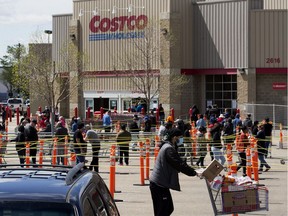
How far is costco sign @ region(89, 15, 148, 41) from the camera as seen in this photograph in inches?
2235

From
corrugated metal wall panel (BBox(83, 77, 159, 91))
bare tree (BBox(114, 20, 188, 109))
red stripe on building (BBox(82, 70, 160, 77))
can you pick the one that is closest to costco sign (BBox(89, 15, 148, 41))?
bare tree (BBox(114, 20, 188, 109))

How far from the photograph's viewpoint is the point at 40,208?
5812 mm

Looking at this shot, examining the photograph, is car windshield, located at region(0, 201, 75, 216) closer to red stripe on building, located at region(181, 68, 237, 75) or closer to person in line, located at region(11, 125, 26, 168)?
person in line, located at region(11, 125, 26, 168)

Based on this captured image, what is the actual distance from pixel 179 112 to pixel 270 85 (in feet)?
20.7

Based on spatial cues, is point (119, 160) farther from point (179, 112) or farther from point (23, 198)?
point (179, 112)

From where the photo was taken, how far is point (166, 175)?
1237 cm

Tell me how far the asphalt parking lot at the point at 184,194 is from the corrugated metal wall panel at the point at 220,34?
87.3ft

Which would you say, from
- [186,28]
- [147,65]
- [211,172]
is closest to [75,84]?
[147,65]

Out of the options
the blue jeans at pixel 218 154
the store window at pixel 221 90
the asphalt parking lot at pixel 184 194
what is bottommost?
the asphalt parking lot at pixel 184 194

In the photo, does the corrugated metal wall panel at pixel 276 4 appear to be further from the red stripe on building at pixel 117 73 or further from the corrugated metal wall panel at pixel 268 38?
the red stripe on building at pixel 117 73

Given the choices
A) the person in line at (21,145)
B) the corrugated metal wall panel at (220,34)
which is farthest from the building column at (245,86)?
the person in line at (21,145)

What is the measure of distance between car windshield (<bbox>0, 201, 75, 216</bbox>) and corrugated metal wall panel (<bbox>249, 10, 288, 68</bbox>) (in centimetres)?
4782

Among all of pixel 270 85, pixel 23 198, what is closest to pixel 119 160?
pixel 23 198

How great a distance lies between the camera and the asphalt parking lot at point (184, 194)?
16.0m
